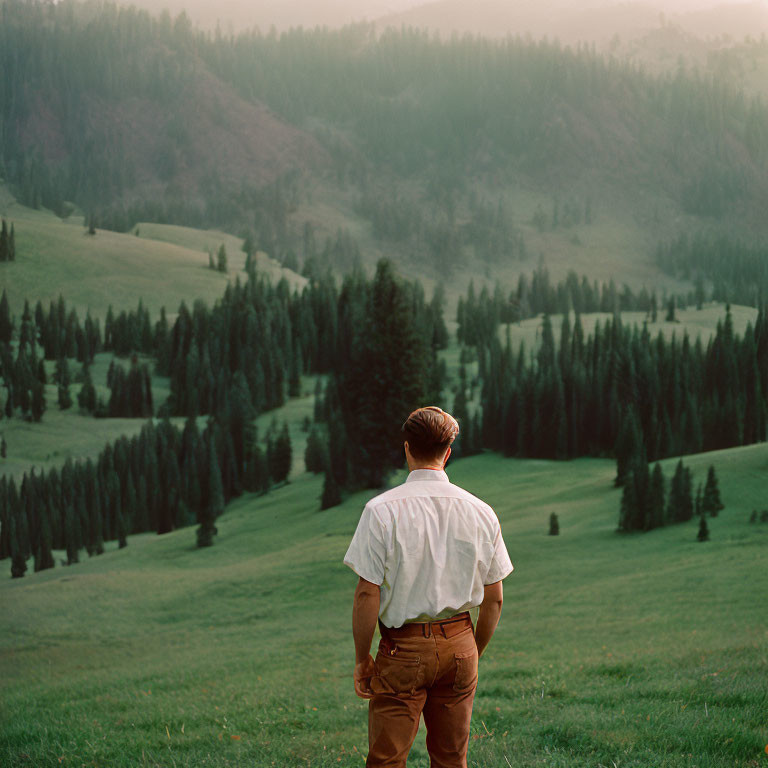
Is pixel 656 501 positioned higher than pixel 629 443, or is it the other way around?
pixel 629 443

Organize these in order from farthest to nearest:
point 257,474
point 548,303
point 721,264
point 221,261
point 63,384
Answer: point 721,264 < point 221,261 < point 548,303 < point 257,474 < point 63,384

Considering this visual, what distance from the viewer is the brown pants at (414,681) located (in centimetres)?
419

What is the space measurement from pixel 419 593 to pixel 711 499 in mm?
35854

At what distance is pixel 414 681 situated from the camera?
13.7 ft

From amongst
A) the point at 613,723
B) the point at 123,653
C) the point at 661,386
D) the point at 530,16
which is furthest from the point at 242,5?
the point at 613,723

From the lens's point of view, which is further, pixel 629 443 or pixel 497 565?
pixel 629 443

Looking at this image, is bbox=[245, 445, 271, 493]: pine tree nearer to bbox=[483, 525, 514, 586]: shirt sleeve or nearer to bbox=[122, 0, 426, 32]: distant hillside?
bbox=[483, 525, 514, 586]: shirt sleeve

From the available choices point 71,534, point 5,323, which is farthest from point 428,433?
point 5,323

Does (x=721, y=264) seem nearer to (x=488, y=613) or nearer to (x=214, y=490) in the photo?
(x=214, y=490)

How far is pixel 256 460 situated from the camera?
69375 millimetres

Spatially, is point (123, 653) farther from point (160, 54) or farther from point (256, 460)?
point (160, 54)

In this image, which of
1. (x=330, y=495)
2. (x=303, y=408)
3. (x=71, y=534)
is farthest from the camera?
(x=303, y=408)

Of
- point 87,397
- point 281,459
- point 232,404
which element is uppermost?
point 87,397

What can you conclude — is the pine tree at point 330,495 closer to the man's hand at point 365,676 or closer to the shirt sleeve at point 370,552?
the man's hand at point 365,676
